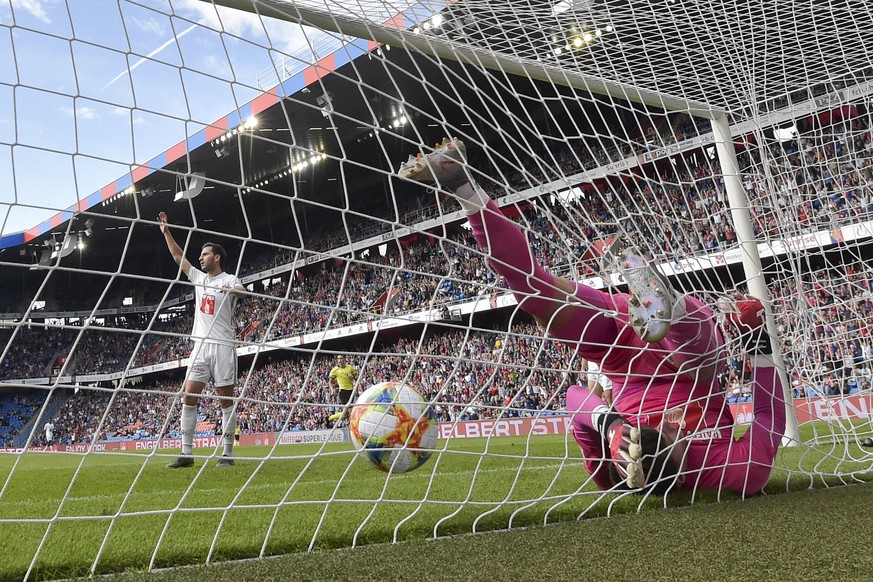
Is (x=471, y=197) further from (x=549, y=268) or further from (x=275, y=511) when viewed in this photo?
(x=549, y=268)

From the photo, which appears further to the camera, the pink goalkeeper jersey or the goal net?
the pink goalkeeper jersey

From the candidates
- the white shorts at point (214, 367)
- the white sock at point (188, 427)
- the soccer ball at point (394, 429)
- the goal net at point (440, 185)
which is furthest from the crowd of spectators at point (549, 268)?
the white sock at point (188, 427)

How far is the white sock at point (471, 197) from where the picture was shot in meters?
2.12

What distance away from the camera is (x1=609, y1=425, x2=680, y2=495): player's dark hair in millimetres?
1894

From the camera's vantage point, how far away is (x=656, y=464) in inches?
80.1

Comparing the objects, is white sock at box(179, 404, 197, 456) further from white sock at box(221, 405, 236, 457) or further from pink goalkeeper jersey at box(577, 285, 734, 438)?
pink goalkeeper jersey at box(577, 285, 734, 438)

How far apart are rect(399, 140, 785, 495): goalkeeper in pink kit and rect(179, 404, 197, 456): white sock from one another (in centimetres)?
263

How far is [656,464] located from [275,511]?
3.78 feet

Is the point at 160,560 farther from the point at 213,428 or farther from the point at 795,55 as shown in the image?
the point at 213,428

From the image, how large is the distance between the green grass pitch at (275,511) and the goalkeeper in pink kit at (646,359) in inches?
4.6

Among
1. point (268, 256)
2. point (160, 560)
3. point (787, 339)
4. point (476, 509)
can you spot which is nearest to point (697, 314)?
point (476, 509)

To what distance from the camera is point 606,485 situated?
7.19 ft

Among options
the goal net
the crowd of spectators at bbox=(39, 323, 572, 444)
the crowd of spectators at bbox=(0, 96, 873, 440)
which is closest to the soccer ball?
the goal net

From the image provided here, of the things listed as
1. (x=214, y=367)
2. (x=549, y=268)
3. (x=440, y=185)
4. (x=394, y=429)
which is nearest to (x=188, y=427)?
(x=214, y=367)
